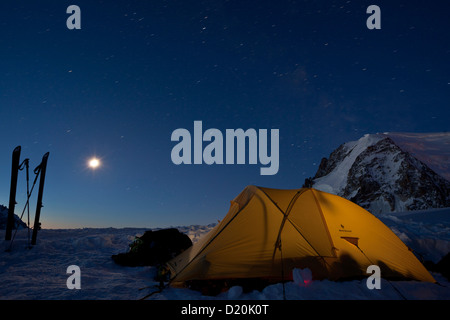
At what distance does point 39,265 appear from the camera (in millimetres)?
8055

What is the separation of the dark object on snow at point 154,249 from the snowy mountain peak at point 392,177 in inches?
2682

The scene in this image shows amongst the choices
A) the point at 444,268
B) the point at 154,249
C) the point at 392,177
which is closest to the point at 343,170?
the point at 392,177

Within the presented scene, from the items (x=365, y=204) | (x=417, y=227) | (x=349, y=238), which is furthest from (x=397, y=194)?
(x=349, y=238)

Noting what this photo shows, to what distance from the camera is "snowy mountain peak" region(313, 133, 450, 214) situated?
62.1 metres

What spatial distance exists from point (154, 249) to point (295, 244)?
5316mm

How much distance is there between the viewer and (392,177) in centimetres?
7069

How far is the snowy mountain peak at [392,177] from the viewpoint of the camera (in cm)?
6206

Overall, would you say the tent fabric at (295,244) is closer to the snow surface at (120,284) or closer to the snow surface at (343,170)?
the snow surface at (120,284)

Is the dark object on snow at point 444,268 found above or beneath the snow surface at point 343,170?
beneath

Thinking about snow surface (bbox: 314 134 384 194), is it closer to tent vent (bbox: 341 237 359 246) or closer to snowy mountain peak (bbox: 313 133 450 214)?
snowy mountain peak (bbox: 313 133 450 214)

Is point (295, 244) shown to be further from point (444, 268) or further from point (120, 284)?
point (444, 268)

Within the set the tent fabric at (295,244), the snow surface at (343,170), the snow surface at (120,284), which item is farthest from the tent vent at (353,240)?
the snow surface at (343,170)
